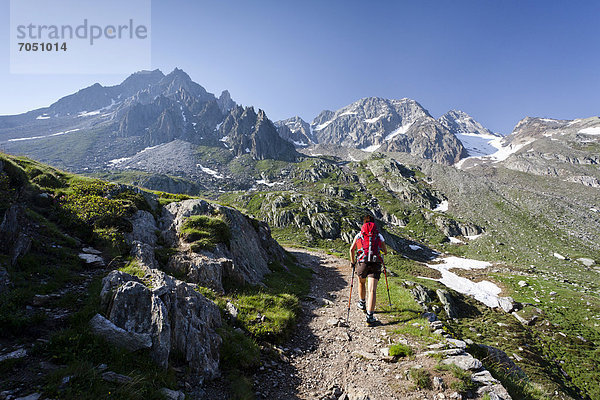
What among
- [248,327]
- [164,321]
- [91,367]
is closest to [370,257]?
[248,327]

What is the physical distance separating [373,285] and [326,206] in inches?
3898

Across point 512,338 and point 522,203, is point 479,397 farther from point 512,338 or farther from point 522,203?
point 522,203

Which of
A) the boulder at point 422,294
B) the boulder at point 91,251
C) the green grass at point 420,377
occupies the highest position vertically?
the boulder at point 91,251

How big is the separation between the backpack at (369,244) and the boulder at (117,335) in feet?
28.6

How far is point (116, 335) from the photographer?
6125mm

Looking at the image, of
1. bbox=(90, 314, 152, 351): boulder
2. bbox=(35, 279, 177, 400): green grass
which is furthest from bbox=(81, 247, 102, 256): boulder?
bbox=(90, 314, 152, 351): boulder

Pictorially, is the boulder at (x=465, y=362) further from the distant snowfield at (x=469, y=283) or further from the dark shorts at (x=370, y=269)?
the distant snowfield at (x=469, y=283)

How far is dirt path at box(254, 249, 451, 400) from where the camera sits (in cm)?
735

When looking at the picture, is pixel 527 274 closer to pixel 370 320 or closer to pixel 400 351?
pixel 370 320

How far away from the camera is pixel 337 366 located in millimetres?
8852

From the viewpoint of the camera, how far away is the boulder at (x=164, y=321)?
22.1ft

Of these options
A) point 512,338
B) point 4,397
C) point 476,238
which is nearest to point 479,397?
point 4,397

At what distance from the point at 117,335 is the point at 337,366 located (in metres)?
7.38

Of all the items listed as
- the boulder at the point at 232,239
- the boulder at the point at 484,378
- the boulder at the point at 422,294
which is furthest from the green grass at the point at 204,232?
the boulder at the point at 422,294
